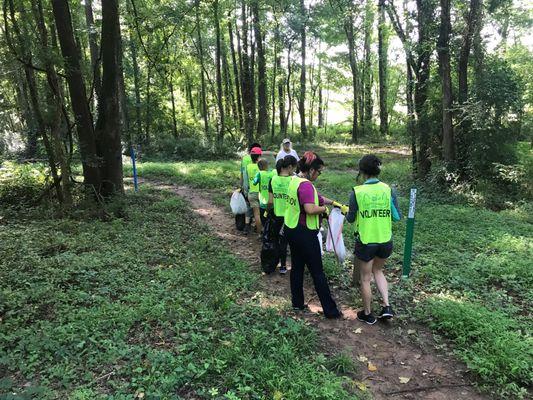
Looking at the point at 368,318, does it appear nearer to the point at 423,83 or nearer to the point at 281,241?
the point at 281,241

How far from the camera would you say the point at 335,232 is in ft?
19.4

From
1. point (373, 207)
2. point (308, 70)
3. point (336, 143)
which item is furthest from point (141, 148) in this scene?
point (308, 70)

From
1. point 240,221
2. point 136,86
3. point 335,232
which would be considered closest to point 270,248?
point 335,232

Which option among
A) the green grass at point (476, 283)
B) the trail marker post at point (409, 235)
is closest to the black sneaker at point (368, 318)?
the green grass at point (476, 283)

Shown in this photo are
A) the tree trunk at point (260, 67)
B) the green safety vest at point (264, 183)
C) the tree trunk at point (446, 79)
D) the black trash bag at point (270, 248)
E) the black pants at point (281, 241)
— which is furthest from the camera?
the tree trunk at point (260, 67)

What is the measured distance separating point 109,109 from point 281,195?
6.42 m

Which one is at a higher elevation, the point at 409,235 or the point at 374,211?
the point at 374,211

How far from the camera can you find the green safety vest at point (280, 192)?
20.5 ft

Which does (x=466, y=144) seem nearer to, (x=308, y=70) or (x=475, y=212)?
(x=475, y=212)

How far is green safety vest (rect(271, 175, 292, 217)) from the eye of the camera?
6.25 m

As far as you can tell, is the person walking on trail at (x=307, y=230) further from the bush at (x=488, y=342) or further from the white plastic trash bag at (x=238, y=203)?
the white plastic trash bag at (x=238, y=203)

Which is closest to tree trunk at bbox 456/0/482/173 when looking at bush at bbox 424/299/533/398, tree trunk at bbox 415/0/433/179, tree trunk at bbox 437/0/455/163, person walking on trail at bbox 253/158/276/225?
tree trunk at bbox 437/0/455/163

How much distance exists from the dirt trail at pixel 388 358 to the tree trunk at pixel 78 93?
20.7 feet

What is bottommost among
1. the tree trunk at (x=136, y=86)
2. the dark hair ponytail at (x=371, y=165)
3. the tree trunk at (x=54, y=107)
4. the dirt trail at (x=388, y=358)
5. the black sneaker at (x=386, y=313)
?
the dirt trail at (x=388, y=358)
